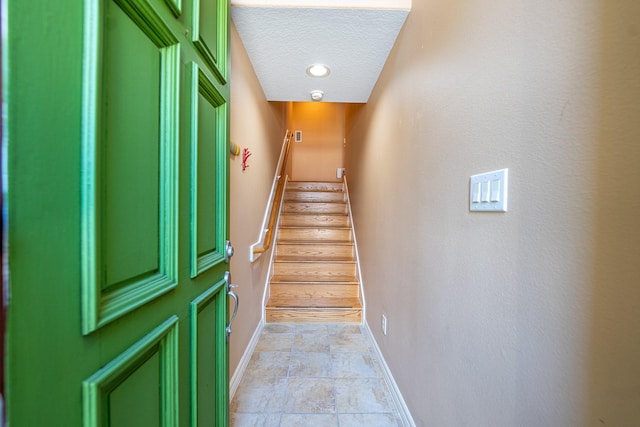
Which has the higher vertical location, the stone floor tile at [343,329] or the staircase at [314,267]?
the staircase at [314,267]

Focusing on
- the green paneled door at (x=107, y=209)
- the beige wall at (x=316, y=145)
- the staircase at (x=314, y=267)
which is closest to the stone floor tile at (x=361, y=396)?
the staircase at (x=314, y=267)

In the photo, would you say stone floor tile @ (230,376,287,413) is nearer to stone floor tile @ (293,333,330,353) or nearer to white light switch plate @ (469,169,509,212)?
stone floor tile @ (293,333,330,353)

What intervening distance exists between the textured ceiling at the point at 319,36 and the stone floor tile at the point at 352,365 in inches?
87.3

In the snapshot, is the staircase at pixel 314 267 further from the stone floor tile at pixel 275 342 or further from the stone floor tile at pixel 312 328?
the stone floor tile at pixel 275 342

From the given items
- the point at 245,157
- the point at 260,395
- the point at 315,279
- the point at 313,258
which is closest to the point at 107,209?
the point at 245,157

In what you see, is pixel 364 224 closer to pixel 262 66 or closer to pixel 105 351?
pixel 262 66

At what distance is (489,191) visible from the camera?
745 mm

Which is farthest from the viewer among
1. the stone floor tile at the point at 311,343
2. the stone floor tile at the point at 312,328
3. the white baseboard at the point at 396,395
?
the stone floor tile at the point at 312,328

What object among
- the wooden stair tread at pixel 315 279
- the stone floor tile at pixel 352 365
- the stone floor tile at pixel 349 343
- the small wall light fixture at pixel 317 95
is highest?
the small wall light fixture at pixel 317 95

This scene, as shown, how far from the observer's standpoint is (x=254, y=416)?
147cm

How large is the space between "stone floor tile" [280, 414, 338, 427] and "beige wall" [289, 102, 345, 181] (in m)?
4.16

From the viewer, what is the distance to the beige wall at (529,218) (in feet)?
1.47

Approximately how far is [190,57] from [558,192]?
994mm

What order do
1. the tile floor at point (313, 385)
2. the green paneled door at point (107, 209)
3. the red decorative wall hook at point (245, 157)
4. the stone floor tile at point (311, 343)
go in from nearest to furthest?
1. the green paneled door at point (107, 209)
2. the tile floor at point (313, 385)
3. the red decorative wall hook at point (245, 157)
4. the stone floor tile at point (311, 343)
